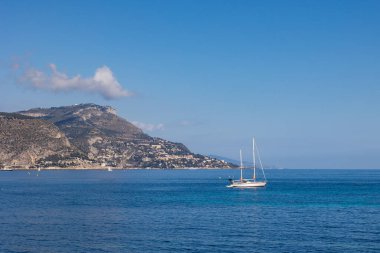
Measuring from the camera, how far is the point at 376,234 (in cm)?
6744

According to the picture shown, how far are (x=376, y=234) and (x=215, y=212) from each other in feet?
108

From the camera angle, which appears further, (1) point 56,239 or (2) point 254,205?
(2) point 254,205

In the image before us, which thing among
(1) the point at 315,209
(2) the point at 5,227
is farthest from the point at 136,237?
(1) the point at 315,209

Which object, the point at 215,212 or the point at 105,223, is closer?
the point at 105,223

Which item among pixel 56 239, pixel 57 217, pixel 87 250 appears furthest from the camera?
pixel 57 217

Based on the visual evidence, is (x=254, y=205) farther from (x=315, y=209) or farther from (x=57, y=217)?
(x=57, y=217)

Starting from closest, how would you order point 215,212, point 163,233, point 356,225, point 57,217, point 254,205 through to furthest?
1. point 163,233
2. point 356,225
3. point 57,217
4. point 215,212
5. point 254,205

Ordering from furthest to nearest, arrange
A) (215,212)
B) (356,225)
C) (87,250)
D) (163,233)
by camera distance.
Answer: (215,212) < (356,225) < (163,233) < (87,250)

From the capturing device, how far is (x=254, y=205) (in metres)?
109

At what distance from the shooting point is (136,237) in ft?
216

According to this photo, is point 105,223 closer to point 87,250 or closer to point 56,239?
point 56,239

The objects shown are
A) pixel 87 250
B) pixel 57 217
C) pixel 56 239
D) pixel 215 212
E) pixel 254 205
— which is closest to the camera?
pixel 87 250

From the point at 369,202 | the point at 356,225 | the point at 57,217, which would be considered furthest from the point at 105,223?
the point at 369,202

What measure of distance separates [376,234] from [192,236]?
940 inches
